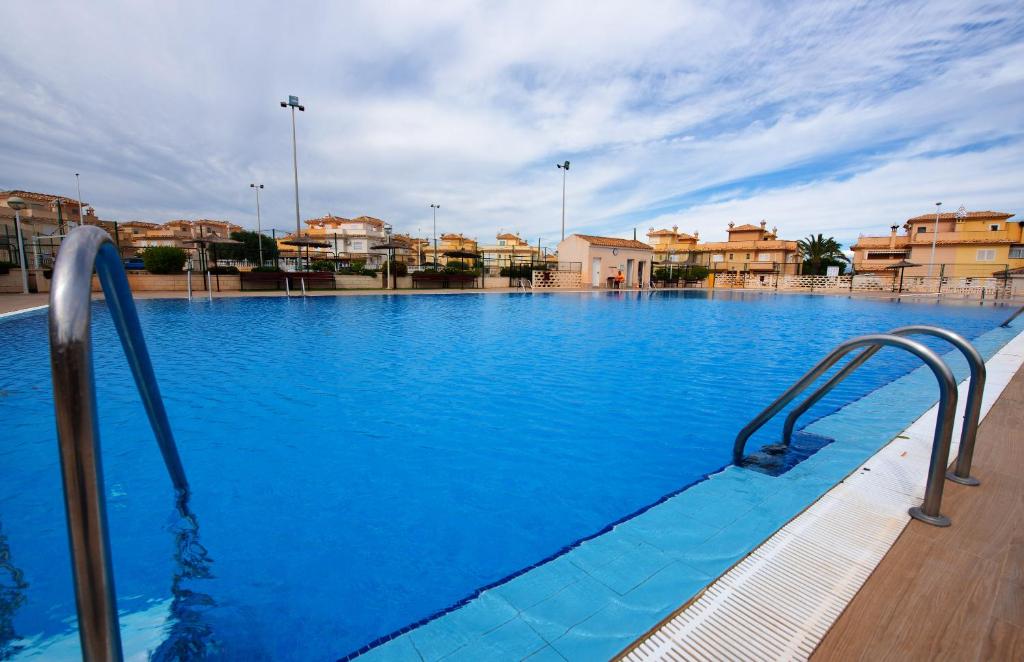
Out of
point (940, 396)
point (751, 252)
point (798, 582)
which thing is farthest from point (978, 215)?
point (798, 582)

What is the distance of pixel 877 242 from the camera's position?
150 ft

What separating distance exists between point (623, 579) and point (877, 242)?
59.7m

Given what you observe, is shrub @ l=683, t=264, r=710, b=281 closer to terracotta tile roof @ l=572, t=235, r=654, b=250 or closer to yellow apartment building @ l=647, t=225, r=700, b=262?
terracotta tile roof @ l=572, t=235, r=654, b=250

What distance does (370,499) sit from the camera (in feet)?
10.3

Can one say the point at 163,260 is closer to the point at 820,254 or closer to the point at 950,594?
the point at 950,594

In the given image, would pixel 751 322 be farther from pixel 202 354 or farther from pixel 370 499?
pixel 202 354

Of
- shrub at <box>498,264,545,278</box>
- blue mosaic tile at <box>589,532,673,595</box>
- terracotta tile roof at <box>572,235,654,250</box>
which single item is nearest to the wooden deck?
blue mosaic tile at <box>589,532,673,595</box>

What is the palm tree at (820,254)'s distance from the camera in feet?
155

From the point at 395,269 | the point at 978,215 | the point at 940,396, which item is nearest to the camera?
the point at 940,396

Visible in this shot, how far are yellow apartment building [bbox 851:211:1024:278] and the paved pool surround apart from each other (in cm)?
4612

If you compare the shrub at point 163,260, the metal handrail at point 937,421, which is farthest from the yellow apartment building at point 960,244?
the shrub at point 163,260

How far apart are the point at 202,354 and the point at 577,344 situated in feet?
22.9

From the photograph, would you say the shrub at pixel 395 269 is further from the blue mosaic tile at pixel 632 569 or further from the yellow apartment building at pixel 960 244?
the yellow apartment building at pixel 960 244

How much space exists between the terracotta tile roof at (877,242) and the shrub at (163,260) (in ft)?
198
